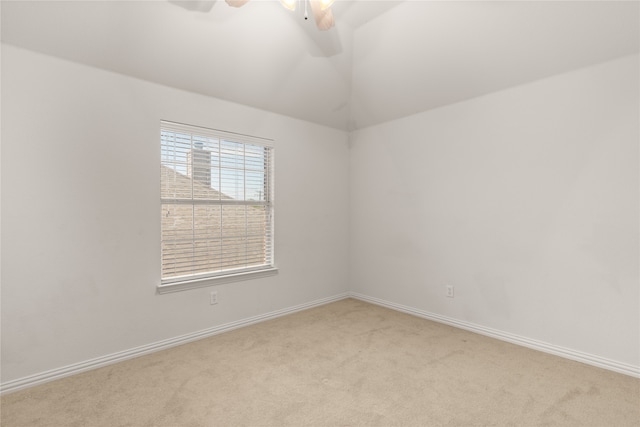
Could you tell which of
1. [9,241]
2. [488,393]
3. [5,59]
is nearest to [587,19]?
[488,393]

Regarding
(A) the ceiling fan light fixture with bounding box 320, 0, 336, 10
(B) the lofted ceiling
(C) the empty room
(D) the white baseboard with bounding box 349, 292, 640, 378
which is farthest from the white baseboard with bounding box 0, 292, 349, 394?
(A) the ceiling fan light fixture with bounding box 320, 0, 336, 10

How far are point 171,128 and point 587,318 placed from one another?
3.71 meters

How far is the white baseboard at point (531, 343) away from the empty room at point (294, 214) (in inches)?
0.7

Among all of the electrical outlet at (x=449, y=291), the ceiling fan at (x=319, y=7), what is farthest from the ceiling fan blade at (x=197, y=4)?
the electrical outlet at (x=449, y=291)

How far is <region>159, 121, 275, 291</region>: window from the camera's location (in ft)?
9.41

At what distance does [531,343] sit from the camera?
276cm

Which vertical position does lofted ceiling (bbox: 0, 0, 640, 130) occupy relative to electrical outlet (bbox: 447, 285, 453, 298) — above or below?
above

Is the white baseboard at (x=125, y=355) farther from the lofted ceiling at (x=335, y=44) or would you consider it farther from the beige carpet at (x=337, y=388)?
the lofted ceiling at (x=335, y=44)

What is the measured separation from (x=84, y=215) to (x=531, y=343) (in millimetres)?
3719

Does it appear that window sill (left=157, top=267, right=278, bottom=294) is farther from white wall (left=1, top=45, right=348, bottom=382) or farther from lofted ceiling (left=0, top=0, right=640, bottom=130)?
lofted ceiling (left=0, top=0, right=640, bottom=130)

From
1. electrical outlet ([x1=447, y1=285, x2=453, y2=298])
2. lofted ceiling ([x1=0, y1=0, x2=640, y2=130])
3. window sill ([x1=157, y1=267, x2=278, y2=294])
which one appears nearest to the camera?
lofted ceiling ([x1=0, y1=0, x2=640, y2=130])

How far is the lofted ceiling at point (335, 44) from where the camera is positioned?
2.22 meters

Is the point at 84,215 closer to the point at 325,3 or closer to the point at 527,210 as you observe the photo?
the point at 325,3

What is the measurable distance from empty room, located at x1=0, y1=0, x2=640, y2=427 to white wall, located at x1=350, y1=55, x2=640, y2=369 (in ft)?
0.05
